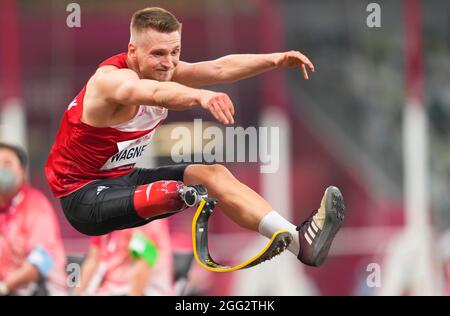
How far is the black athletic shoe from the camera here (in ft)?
25.6

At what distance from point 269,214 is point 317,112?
11935 mm

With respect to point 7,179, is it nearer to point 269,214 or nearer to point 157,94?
point 269,214

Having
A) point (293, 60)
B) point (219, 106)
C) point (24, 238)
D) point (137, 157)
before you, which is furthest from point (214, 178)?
point (24, 238)

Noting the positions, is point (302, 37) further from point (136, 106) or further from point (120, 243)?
point (136, 106)

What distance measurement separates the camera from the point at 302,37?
2080cm

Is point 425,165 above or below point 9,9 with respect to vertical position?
below

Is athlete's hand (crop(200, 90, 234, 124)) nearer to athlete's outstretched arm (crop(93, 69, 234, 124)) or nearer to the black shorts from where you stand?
athlete's outstretched arm (crop(93, 69, 234, 124))

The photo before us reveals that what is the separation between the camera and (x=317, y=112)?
19.8 metres

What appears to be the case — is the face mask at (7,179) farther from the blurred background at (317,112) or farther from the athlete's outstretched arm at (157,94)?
the athlete's outstretched arm at (157,94)

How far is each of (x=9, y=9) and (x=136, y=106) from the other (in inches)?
353

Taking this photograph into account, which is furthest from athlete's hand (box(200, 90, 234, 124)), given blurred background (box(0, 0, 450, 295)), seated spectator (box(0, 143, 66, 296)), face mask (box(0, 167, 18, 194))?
blurred background (box(0, 0, 450, 295))

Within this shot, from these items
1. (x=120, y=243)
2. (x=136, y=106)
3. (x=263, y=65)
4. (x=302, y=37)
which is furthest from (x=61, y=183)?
(x=302, y=37)

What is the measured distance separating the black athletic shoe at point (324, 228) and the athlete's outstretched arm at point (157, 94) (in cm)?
120

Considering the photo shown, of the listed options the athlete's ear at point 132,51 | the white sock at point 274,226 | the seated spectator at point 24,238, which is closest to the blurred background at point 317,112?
the seated spectator at point 24,238
